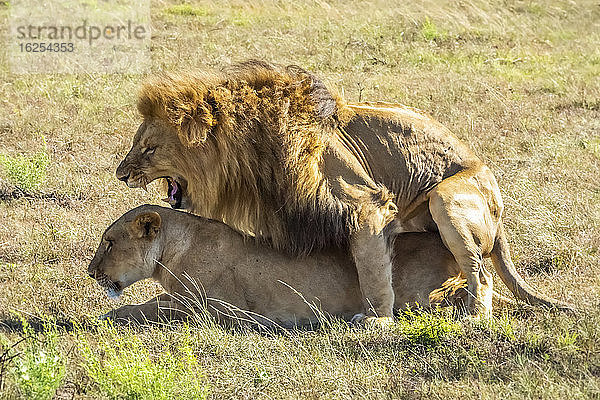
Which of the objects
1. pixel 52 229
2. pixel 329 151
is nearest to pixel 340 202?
pixel 329 151

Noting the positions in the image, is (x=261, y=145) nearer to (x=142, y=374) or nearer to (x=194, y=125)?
(x=194, y=125)

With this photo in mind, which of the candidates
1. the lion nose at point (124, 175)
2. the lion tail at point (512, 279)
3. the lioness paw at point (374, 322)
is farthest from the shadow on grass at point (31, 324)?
the lion tail at point (512, 279)

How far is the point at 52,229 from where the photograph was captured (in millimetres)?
6406

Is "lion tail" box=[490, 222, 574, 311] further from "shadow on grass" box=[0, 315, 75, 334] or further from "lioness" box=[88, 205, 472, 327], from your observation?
"shadow on grass" box=[0, 315, 75, 334]

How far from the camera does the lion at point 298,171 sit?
4789mm

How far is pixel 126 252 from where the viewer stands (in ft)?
16.4

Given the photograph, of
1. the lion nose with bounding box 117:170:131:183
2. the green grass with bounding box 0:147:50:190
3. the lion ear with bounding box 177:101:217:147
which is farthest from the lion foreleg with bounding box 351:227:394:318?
the green grass with bounding box 0:147:50:190

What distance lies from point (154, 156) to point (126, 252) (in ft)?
1.97

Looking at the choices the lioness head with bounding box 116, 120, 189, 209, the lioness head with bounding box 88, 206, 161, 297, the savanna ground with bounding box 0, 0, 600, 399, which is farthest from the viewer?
the lioness head with bounding box 88, 206, 161, 297

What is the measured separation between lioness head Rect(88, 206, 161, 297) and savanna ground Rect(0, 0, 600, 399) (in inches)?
12.0

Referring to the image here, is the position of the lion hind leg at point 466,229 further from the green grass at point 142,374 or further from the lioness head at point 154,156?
the green grass at point 142,374

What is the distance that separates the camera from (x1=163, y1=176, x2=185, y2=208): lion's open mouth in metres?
5.08

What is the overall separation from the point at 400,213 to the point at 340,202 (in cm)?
56

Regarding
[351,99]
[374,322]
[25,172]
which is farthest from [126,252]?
[351,99]
